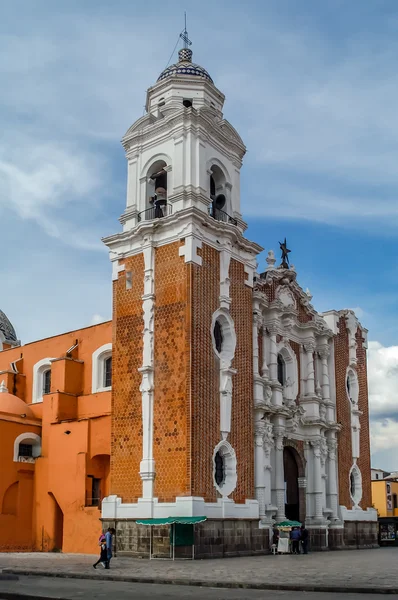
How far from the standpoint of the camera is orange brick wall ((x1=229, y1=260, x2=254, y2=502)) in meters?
24.7

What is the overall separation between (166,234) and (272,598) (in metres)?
14.8

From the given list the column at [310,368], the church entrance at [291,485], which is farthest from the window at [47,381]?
the column at [310,368]

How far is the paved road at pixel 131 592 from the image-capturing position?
12.7m

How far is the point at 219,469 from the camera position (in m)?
23.9

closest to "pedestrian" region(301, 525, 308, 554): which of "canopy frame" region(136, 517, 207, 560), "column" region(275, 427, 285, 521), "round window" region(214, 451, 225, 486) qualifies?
"column" region(275, 427, 285, 521)

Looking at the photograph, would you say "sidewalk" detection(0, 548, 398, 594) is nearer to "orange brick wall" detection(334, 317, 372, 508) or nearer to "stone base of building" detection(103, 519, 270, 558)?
"stone base of building" detection(103, 519, 270, 558)

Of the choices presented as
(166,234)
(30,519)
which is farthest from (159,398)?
(30,519)

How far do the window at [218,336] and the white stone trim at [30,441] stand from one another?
28.1 feet

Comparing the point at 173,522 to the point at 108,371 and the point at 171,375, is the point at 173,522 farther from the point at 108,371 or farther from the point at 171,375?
the point at 108,371

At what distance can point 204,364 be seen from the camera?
23.8 metres

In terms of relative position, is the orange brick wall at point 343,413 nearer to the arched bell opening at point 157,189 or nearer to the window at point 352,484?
the window at point 352,484

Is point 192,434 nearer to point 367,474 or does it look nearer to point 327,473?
point 327,473

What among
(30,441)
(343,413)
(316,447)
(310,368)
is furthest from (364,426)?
(30,441)

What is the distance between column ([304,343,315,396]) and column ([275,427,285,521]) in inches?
143
